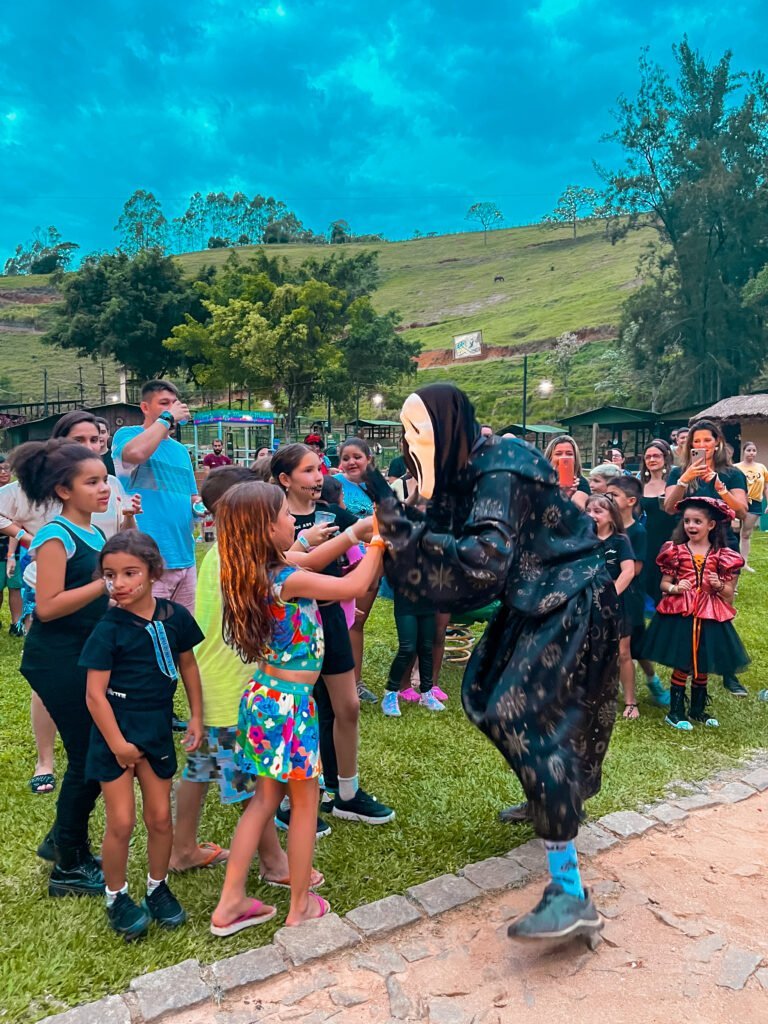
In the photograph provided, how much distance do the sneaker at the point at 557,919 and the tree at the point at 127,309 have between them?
1579 inches

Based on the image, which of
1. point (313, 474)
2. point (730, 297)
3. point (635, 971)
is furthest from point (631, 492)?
point (730, 297)

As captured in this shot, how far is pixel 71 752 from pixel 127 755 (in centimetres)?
51

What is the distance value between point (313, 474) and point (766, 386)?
39.7 metres

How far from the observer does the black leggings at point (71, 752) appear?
2.73 metres

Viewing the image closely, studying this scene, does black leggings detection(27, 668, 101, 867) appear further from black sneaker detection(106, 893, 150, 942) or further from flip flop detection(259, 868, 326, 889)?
flip flop detection(259, 868, 326, 889)

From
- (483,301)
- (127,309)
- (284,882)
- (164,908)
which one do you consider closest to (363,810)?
(284,882)

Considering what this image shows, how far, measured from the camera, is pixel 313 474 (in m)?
3.52

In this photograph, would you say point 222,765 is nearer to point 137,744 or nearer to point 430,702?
point 137,744

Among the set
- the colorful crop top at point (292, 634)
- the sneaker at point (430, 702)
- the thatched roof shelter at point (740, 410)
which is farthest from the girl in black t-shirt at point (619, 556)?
the thatched roof shelter at point (740, 410)

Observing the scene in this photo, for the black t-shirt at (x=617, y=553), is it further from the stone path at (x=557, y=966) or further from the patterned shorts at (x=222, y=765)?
the patterned shorts at (x=222, y=765)

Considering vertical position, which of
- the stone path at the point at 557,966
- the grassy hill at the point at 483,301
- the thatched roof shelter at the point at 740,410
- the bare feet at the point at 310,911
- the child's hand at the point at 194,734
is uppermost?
the grassy hill at the point at 483,301

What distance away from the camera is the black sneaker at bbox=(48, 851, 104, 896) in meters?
2.76

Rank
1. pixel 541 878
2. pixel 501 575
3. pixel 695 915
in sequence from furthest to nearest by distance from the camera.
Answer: pixel 541 878, pixel 695 915, pixel 501 575

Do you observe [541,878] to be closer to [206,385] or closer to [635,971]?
[635,971]
